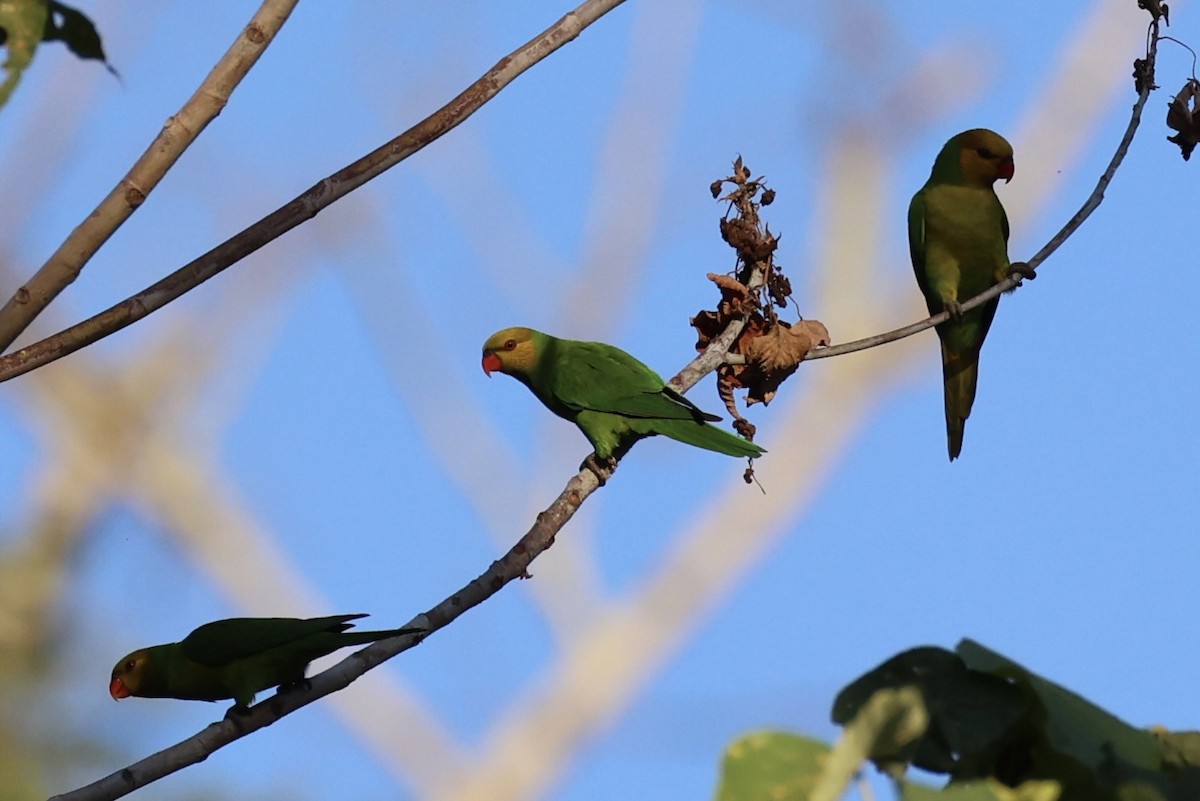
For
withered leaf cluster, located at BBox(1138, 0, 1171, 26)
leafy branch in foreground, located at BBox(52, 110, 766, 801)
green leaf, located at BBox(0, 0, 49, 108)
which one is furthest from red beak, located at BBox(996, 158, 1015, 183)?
green leaf, located at BBox(0, 0, 49, 108)

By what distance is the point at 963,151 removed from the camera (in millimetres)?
6625

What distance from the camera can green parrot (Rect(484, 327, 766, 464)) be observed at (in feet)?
15.6

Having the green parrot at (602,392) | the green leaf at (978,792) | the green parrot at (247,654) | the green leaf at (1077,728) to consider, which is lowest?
the green leaf at (978,792)

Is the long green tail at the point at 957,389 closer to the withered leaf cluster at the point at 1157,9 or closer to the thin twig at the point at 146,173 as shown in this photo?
the withered leaf cluster at the point at 1157,9

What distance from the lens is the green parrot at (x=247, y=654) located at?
13.5ft

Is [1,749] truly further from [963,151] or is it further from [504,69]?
[504,69]

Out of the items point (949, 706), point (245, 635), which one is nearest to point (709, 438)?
point (245, 635)

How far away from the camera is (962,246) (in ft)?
21.0

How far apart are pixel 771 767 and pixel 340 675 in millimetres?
1404

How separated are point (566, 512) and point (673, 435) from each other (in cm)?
128

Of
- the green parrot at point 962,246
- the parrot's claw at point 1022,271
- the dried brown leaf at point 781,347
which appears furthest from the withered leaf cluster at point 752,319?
the green parrot at point 962,246

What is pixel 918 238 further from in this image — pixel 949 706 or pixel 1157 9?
pixel 949 706

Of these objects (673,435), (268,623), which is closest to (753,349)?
(673,435)

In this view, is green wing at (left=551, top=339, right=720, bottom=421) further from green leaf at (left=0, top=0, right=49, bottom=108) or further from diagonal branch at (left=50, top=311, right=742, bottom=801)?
green leaf at (left=0, top=0, right=49, bottom=108)
